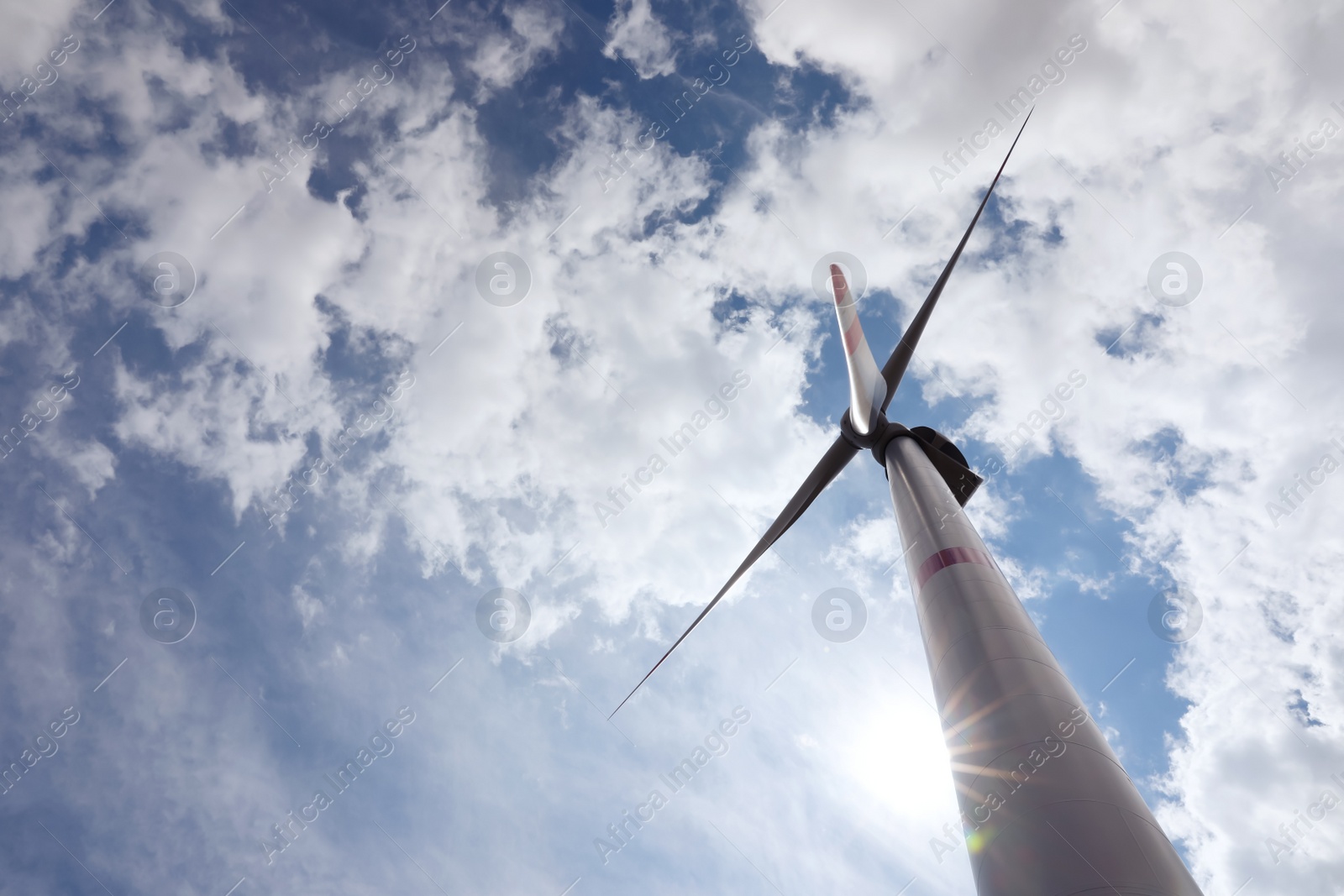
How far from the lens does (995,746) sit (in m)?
8.41

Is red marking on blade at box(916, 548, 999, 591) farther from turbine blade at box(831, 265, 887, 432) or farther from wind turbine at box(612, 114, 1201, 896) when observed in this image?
turbine blade at box(831, 265, 887, 432)

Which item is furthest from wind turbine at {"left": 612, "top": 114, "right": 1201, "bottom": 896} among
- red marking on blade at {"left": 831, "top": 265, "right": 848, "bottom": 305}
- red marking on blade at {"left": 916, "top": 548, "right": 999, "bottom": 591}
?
red marking on blade at {"left": 831, "top": 265, "right": 848, "bottom": 305}

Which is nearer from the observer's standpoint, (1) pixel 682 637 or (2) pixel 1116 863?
(2) pixel 1116 863

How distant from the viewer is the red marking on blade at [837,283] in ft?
59.8

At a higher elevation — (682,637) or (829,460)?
(829,460)

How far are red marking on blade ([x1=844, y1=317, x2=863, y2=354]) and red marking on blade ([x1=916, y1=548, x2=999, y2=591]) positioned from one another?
7641mm

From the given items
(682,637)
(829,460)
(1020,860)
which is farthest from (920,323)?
(1020,860)

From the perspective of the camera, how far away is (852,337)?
18.4 meters

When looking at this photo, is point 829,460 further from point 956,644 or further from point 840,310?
point 956,644

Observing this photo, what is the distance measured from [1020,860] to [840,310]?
14.6 meters

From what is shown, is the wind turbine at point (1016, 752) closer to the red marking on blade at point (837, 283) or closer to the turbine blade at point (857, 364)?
the turbine blade at point (857, 364)

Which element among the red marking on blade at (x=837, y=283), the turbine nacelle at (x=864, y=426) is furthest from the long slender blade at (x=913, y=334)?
the red marking on blade at (x=837, y=283)

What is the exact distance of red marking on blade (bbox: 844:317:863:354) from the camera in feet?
60.2

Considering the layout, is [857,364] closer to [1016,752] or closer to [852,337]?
[852,337]
